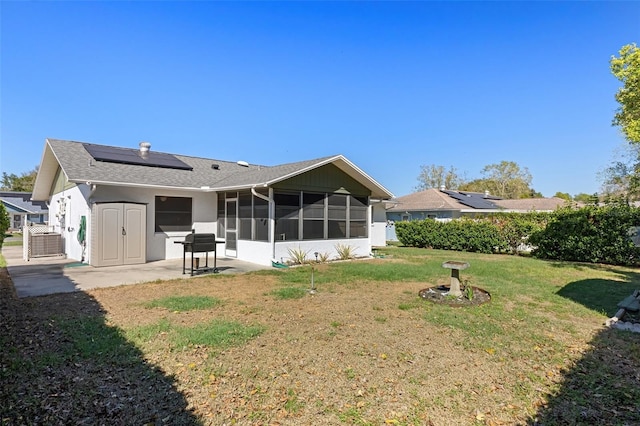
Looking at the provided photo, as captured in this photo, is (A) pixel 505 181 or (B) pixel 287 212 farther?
(A) pixel 505 181

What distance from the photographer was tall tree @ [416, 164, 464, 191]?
47.7m

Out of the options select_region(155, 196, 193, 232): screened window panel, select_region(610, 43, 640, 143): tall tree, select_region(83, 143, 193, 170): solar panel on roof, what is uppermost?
select_region(610, 43, 640, 143): tall tree

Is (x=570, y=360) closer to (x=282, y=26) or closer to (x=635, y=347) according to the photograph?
(x=635, y=347)

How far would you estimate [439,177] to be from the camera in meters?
47.8

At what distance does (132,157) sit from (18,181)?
182 feet

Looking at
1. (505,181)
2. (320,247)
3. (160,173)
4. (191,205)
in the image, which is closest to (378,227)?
(320,247)

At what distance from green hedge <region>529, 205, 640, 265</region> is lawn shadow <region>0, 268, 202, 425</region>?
14524 millimetres

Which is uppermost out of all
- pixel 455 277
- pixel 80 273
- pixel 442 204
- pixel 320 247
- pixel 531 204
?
pixel 531 204

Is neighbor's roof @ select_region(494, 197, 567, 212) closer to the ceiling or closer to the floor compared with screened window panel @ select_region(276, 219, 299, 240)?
closer to the ceiling

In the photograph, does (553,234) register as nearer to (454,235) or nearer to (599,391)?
(454,235)

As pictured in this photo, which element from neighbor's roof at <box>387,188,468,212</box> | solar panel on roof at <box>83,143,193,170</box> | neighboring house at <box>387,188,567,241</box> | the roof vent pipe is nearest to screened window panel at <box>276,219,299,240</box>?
solar panel on roof at <box>83,143,193,170</box>

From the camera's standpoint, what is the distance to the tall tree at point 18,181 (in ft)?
165

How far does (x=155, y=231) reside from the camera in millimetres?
11438

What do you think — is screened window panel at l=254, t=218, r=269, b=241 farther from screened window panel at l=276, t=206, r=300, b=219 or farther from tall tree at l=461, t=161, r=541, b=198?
tall tree at l=461, t=161, r=541, b=198
